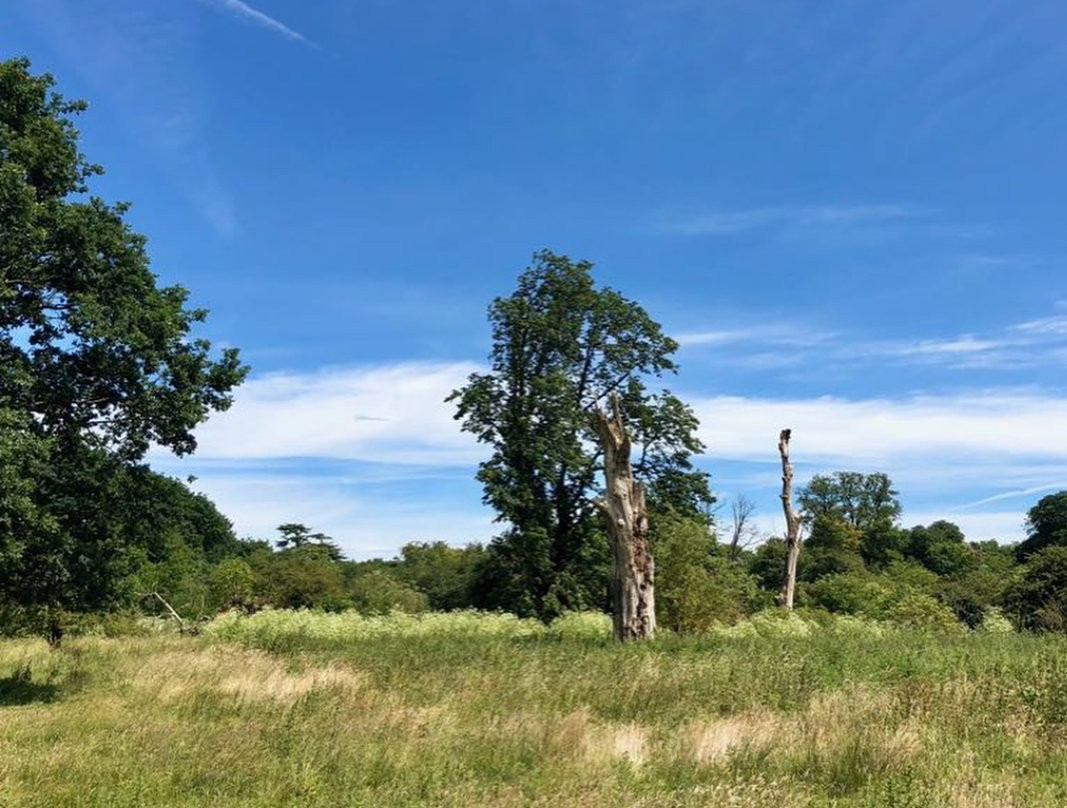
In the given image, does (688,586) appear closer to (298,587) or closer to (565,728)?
(565,728)

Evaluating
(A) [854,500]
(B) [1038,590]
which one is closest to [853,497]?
(A) [854,500]

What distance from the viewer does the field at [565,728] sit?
629 cm

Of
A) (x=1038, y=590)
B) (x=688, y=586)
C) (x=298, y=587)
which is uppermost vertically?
(x=688, y=586)

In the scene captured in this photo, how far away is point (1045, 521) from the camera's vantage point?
74.9 meters

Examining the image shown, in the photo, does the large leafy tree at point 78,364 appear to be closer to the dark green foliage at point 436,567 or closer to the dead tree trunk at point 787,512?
the dead tree trunk at point 787,512

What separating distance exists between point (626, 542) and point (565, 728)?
9.93 m

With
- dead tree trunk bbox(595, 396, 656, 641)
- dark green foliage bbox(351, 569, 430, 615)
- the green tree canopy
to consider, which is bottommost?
dark green foliage bbox(351, 569, 430, 615)

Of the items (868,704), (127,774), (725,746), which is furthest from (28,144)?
(868,704)

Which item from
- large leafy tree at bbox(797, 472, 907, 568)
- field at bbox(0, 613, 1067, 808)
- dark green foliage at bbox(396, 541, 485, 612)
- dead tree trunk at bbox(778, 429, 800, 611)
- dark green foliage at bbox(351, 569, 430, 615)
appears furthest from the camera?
large leafy tree at bbox(797, 472, 907, 568)

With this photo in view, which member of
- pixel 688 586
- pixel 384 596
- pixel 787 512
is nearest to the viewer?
pixel 688 586

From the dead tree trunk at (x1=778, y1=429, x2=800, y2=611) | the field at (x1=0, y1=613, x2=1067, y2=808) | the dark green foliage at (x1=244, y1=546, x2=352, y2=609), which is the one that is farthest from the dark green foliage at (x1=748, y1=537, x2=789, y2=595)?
the field at (x1=0, y1=613, x2=1067, y2=808)

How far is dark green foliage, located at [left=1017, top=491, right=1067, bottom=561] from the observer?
237 ft

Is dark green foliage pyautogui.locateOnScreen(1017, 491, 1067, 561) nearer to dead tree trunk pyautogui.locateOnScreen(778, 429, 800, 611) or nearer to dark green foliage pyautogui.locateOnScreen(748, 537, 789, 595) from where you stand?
dark green foliage pyautogui.locateOnScreen(748, 537, 789, 595)

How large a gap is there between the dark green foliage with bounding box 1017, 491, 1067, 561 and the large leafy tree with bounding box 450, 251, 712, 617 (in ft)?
188
